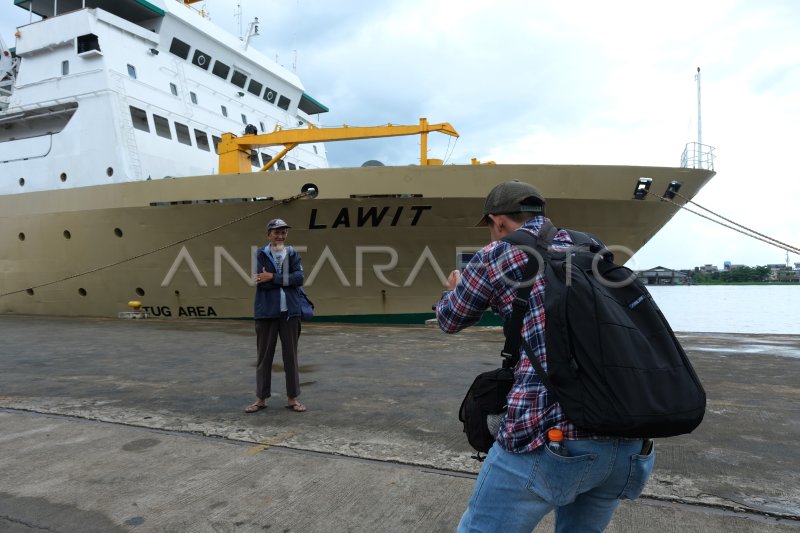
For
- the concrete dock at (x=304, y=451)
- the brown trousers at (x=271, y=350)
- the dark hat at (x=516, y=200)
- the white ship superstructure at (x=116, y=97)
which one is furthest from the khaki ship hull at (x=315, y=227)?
the dark hat at (x=516, y=200)

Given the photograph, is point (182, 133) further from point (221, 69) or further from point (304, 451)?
point (304, 451)

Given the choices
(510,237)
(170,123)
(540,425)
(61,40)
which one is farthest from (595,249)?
(61,40)

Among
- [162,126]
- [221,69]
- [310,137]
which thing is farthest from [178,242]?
[221,69]

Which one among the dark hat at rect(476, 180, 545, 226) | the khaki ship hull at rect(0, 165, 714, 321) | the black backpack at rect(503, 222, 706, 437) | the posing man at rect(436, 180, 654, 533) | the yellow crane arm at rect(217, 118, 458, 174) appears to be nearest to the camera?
the black backpack at rect(503, 222, 706, 437)

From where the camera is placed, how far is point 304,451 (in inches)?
118

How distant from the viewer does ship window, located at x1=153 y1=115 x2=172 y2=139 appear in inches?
445

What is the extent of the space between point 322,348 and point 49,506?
15.4 ft

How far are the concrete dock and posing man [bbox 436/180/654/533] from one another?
94cm

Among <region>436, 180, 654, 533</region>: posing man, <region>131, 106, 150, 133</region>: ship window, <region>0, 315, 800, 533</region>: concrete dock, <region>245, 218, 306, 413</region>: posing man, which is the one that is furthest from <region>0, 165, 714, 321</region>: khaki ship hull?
<region>436, 180, 654, 533</region>: posing man

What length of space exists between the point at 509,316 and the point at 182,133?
12.0 m

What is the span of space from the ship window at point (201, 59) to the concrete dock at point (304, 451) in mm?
9264

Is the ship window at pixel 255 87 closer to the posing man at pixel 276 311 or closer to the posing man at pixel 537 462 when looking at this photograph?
the posing man at pixel 276 311

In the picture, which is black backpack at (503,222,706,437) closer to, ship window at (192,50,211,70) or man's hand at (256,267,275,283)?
man's hand at (256,267,275,283)

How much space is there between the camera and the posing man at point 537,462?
4.02 ft
